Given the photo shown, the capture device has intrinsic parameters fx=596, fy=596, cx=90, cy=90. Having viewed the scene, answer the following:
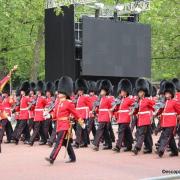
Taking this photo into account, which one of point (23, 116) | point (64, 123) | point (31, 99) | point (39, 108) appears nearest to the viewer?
point (64, 123)

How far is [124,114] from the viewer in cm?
1430

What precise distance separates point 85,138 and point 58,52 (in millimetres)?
8517

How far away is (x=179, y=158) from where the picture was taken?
1291 cm

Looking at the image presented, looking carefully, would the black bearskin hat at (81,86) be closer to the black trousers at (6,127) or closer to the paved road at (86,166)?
the paved road at (86,166)

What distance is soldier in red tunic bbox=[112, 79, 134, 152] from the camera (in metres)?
14.2

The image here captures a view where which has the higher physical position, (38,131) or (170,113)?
(170,113)

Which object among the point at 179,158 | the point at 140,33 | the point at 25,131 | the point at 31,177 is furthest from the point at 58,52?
the point at 31,177

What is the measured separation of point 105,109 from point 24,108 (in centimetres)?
311

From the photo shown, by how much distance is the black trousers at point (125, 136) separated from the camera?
46.4 ft

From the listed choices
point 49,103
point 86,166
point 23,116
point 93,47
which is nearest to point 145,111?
point 86,166

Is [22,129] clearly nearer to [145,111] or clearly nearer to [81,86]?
[81,86]

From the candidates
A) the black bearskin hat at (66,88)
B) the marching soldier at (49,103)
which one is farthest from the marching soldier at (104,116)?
the black bearskin hat at (66,88)

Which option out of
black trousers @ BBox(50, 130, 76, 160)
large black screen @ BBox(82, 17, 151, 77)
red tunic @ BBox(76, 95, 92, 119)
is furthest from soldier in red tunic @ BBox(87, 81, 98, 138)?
large black screen @ BBox(82, 17, 151, 77)

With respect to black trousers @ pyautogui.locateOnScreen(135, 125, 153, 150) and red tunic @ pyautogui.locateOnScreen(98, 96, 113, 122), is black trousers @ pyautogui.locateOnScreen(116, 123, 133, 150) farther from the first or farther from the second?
red tunic @ pyautogui.locateOnScreen(98, 96, 113, 122)
